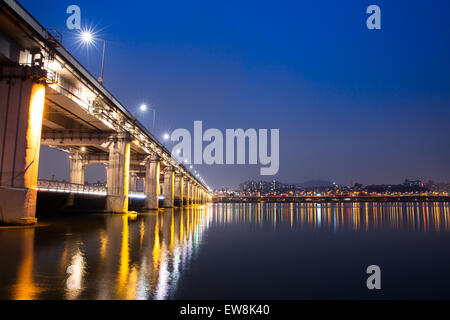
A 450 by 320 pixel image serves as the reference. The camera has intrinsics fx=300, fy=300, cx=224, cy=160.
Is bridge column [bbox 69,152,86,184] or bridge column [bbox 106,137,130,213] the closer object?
bridge column [bbox 106,137,130,213]

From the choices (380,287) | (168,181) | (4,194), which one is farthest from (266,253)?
(168,181)

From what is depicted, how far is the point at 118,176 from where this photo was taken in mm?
40188

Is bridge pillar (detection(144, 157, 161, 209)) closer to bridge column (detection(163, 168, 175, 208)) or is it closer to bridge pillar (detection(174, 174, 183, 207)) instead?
bridge column (detection(163, 168, 175, 208))

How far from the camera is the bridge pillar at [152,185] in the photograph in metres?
56.4

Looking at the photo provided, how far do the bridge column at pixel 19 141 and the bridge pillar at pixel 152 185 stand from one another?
3678cm

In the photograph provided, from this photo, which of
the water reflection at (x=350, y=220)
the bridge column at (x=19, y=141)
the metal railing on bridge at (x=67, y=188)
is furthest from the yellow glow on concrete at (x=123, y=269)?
the metal railing on bridge at (x=67, y=188)

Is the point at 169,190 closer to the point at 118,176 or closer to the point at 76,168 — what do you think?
the point at 76,168

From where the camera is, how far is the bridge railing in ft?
98.1

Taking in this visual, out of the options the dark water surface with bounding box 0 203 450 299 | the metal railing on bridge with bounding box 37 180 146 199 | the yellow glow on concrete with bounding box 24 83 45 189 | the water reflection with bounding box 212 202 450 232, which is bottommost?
the water reflection with bounding box 212 202 450 232

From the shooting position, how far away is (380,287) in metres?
6.91

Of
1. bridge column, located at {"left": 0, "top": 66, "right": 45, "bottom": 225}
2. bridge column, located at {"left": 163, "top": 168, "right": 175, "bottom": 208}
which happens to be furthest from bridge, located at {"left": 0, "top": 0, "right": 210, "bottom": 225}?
bridge column, located at {"left": 163, "top": 168, "right": 175, "bottom": 208}

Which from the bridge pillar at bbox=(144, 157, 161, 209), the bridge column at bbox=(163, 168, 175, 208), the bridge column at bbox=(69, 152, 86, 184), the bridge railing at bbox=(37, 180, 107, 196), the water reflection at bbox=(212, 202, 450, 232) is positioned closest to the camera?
the water reflection at bbox=(212, 202, 450, 232)

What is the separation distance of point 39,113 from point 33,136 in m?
1.73

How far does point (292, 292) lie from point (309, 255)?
16.1 ft
